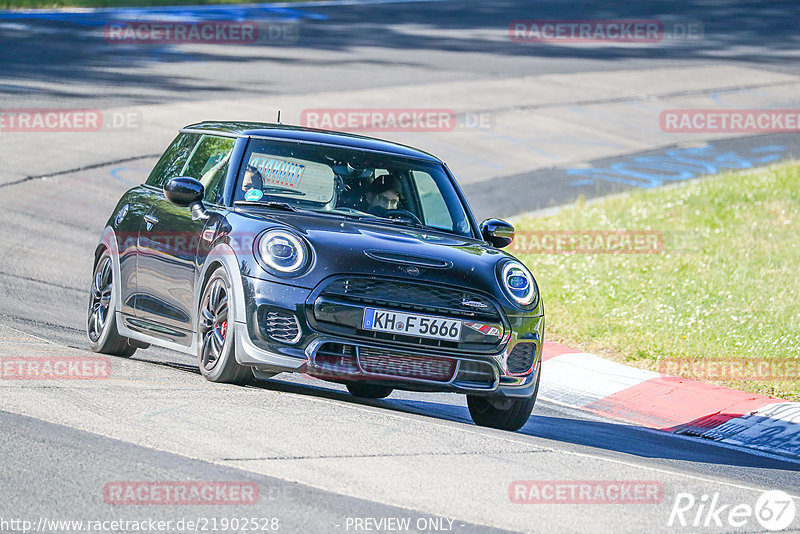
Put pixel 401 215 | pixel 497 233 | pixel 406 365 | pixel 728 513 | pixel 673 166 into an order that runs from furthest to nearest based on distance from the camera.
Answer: pixel 673 166, pixel 497 233, pixel 401 215, pixel 406 365, pixel 728 513

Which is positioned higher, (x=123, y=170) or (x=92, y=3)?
(x=92, y=3)

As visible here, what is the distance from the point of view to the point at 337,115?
22000 mm

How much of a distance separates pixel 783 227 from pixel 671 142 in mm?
8466

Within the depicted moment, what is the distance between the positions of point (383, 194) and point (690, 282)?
5907mm

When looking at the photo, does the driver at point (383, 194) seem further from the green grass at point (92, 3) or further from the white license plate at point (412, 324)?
the green grass at point (92, 3)

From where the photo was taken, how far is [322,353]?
6.99 m

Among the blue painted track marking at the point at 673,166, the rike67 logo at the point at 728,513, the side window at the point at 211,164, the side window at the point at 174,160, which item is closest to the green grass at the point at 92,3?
the blue painted track marking at the point at 673,166

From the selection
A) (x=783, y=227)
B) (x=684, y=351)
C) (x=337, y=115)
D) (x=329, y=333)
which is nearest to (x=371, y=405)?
(x=329, y=333)

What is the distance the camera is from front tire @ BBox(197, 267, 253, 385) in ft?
23.6

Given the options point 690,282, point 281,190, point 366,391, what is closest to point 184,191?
point 281,190

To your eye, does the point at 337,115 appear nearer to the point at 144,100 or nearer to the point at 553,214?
the point at 144,100

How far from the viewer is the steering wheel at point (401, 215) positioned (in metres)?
8.12

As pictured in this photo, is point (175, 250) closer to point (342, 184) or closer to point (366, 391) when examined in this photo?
point (342, 184)

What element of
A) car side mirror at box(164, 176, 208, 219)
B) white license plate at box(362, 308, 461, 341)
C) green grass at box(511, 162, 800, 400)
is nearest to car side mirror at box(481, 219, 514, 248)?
white license plate at box(362, 308, 461, 341)
